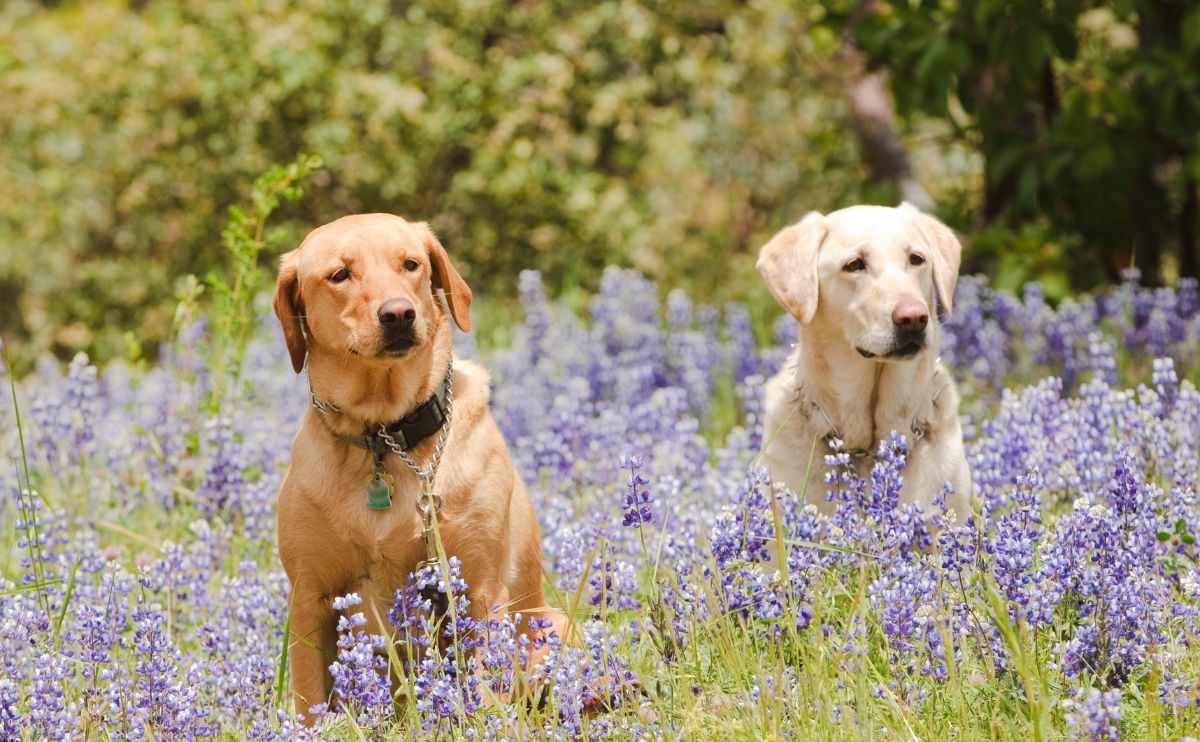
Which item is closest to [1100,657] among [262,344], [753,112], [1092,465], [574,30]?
[1092,465]

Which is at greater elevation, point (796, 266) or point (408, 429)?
point (796, 266)

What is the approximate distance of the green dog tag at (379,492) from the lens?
10.4 feet

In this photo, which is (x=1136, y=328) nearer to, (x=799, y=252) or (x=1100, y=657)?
(x=799, y=252)

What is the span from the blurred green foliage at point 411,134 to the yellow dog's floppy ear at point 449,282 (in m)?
4.36

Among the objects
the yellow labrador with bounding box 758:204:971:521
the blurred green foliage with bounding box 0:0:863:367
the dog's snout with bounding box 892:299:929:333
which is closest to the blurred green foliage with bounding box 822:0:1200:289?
the blurred green foliage with bounding box 0:0:863:367

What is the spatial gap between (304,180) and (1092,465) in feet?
19.9

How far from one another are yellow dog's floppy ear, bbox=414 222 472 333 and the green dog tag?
0.46 meters

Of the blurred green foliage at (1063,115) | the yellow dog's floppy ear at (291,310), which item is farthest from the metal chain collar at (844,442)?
the blurred green foliage at (1063,115)

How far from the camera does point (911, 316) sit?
363 centimetres

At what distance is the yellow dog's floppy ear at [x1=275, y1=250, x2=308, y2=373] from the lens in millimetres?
3373

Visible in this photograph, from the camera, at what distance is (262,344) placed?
6895 mm

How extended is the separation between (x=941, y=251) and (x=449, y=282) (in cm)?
157

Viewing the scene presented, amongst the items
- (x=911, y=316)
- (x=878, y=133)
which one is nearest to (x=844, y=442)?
(x=911, y=316)

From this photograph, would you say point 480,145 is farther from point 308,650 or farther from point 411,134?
point 308,650
